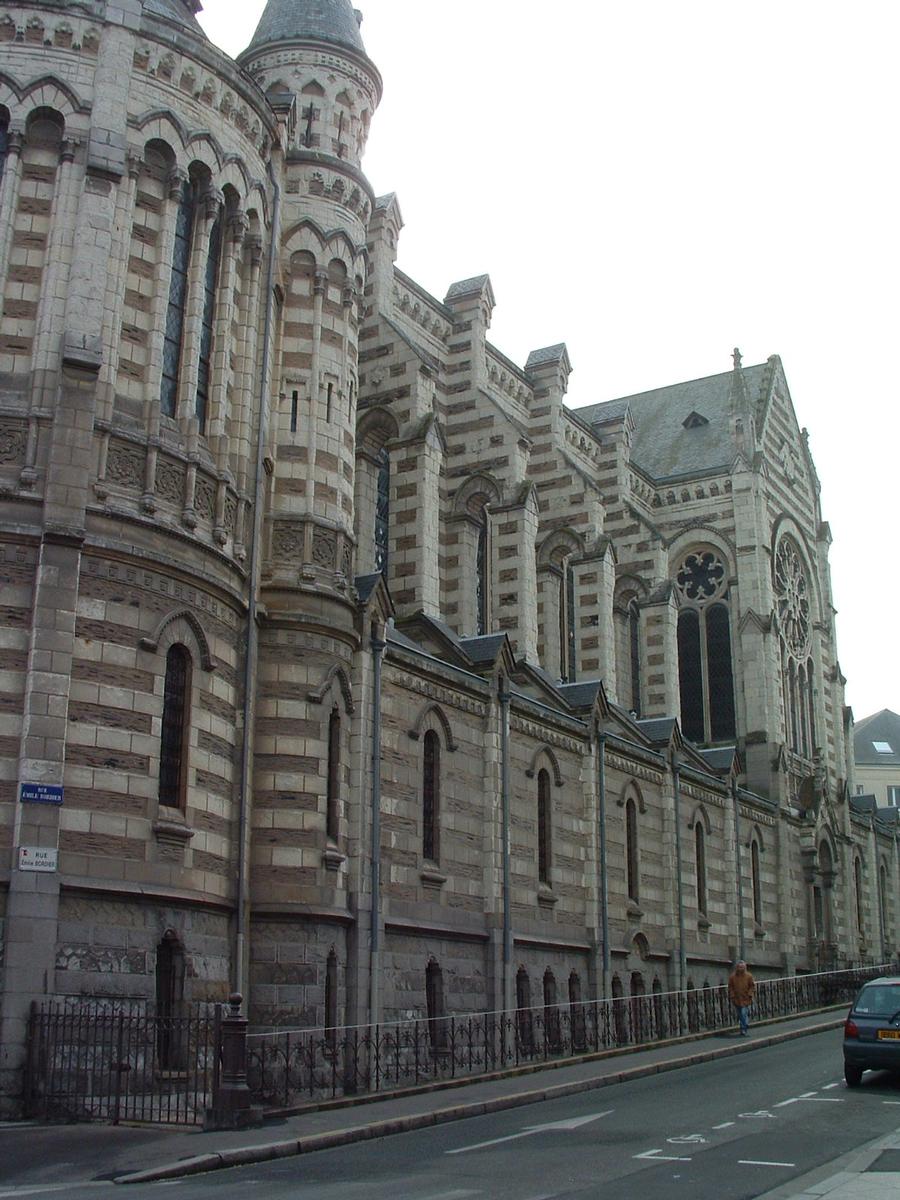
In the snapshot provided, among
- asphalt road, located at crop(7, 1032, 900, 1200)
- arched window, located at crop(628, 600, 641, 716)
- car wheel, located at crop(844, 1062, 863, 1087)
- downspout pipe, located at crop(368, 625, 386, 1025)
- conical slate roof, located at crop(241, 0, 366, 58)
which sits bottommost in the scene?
asphalt road, located at crop(7, 1032, 900, 1200)

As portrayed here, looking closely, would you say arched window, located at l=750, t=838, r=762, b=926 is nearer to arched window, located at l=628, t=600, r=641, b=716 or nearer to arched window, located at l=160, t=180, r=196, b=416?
arched window, located at l=628, t=600, r=641, b=716

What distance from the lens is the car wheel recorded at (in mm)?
20266

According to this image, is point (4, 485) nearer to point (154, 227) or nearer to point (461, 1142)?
point (154, 227)

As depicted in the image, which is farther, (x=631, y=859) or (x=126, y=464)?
(x=631, y=859)

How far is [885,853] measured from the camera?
59.6 m

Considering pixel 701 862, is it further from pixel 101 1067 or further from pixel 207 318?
pixel 101 1067

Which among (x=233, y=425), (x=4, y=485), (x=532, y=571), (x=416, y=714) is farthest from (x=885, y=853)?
(x=4, y=485)

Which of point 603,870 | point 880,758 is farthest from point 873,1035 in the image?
point 880,758

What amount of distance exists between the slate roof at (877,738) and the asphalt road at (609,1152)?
2992 inches

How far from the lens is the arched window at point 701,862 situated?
39.1m

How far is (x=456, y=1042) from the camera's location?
80.8 feet

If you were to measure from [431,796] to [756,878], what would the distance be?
21388 mm

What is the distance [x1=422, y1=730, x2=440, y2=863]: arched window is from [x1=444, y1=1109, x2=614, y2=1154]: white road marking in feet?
27.7

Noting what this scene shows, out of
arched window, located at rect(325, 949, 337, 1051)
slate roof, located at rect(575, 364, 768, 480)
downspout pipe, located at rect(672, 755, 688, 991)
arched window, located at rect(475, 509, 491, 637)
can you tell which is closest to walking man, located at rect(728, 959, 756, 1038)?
downspout pipe, located at rect(672, 755, 688, 991)
